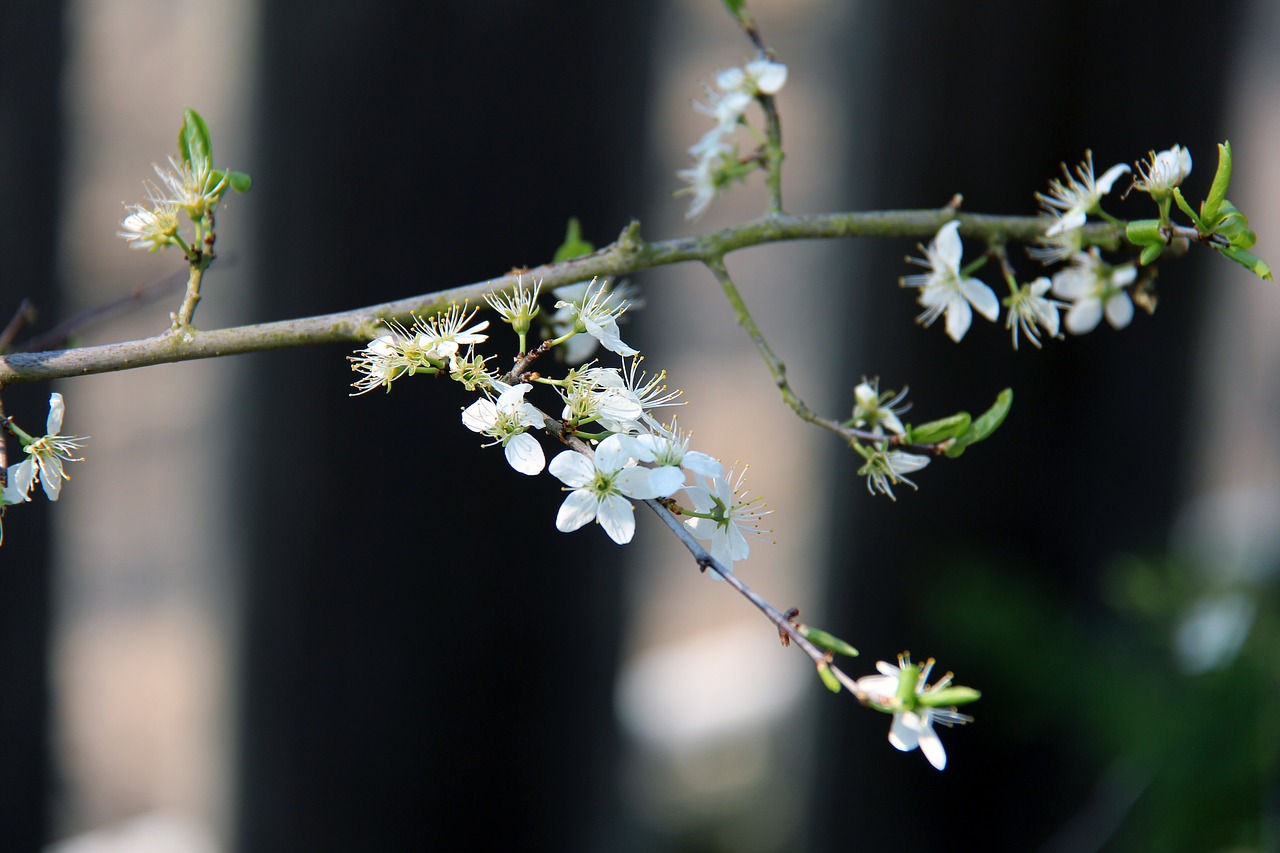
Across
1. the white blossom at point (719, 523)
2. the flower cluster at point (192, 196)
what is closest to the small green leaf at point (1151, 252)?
the white blossom at point (719, 523)

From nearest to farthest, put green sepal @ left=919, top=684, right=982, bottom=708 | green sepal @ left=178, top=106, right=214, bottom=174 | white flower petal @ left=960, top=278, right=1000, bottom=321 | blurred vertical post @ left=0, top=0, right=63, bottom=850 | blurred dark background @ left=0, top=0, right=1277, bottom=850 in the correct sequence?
green sepal @ left=919, top=684, right=982, bottom=708, green sepal @ left=178, top=106, right=214, bottom=174, white flower petal @ left=960, top=278, right=1000, bottom=321, blurred vertical post @ left=0, top=0, right=63, bottom=850, blurred dark background @ left=0, top=0, right=1277, bottom=850

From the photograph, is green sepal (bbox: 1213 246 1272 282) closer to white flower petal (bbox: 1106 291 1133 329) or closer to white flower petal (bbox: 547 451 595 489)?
white flower petal (bbox: 1106 291 1133 329)

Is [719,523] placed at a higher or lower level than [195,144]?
lower

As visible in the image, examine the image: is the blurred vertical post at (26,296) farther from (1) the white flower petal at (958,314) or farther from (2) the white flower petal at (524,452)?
(1) the white flower petal at (958,314)

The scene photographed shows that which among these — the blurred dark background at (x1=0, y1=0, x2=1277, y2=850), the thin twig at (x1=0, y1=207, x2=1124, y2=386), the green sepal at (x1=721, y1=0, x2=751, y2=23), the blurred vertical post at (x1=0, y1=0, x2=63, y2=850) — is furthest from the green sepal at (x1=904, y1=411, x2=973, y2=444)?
the blurred vertical post at (x1=0, y1=0, x2=63, y2=850)

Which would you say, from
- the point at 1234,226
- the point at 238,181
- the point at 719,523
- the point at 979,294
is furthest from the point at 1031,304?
the point at 238,181

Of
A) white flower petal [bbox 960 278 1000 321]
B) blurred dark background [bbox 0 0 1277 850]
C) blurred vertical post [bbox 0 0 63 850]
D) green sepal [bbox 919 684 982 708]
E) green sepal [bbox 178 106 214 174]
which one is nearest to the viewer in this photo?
green sepal [bbox 919 684 982 708]

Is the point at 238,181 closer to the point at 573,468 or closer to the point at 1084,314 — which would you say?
the point at 573,468
